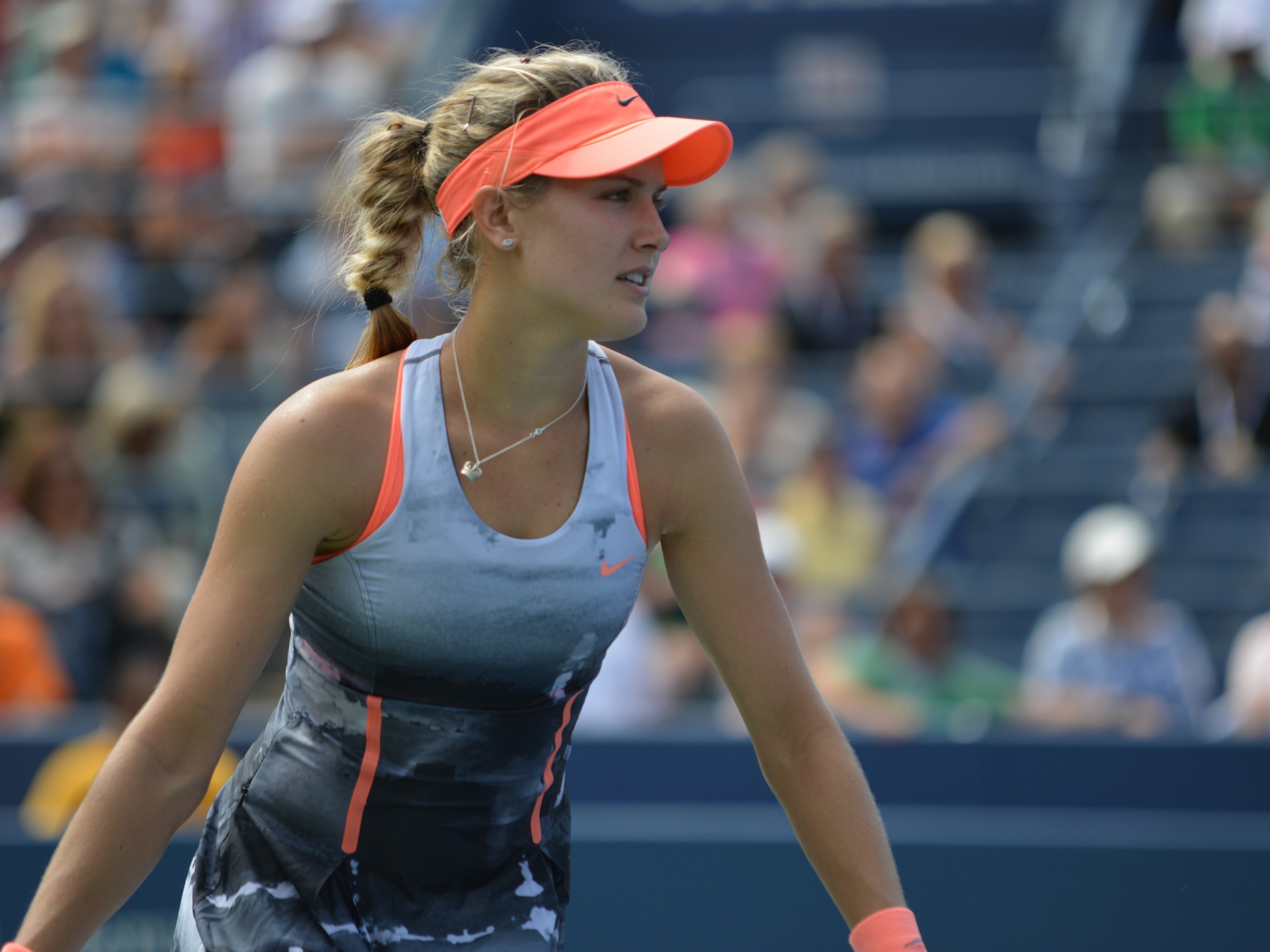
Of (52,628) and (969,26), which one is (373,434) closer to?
(52,628)

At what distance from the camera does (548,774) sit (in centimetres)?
223

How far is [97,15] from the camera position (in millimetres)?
9180

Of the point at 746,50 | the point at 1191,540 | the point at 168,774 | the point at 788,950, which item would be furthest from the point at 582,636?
the point at 746,50

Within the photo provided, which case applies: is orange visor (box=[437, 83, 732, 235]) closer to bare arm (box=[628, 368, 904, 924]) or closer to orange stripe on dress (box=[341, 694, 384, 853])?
bare arm (box=[628, 368, 904, 924])

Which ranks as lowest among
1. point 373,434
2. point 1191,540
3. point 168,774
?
point 1191,540

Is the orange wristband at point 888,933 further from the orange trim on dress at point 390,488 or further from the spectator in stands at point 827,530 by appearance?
the spectator in stands at point 827,530

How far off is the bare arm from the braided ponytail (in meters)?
0.40

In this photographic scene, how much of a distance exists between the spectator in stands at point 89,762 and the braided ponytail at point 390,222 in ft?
8.77

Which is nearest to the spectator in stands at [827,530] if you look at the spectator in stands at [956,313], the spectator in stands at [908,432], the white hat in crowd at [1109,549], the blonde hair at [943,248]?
the spectator in stands at [908,432]

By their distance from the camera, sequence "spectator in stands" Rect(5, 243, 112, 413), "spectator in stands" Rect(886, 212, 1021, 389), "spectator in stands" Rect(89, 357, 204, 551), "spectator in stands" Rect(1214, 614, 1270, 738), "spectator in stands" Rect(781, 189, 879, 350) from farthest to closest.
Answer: "spectator in stands" Rect(781, 189, 879, 350), "spectator in stands" Rect(886, 212, 1021, 389), "spectator in stands" Rect(5, 243, 112, 413), "spectator in stands" Rect(89, 357, 204, 551), "spectator in stands" Rect(1214, 614, 1270, 738)

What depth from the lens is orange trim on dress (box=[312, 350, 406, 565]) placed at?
2039mm

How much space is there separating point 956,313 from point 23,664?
4410 millimetres

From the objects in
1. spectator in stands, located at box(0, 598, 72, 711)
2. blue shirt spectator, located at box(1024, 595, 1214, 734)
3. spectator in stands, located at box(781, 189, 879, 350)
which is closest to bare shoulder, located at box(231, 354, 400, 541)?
spectator in stands, located at box(0, 598, 72, 711)

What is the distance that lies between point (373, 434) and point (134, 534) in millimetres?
4114
